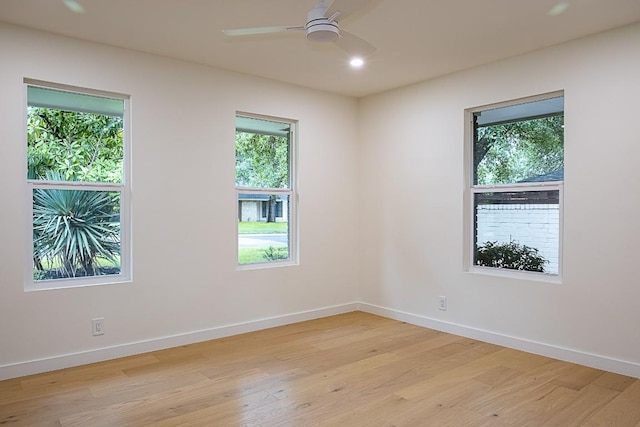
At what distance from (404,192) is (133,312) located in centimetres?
289

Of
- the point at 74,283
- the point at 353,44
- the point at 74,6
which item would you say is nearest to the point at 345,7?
the point at 353,44

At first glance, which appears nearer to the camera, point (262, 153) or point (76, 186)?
point (76, 186)

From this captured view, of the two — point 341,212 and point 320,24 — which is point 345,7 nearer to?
point 320,24

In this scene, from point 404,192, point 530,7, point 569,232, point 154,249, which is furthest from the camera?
point 404,192

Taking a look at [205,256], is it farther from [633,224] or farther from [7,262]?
[633,224]

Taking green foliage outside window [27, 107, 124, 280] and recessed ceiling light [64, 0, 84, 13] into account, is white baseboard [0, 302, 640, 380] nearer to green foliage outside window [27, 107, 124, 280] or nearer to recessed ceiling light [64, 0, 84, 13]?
green foliage outside window [27, 107, 124, 280]

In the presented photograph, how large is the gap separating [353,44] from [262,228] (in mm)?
2304

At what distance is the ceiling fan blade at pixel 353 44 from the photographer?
2.75 m

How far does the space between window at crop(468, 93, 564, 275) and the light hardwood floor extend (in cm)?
86

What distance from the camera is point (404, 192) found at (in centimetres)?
488

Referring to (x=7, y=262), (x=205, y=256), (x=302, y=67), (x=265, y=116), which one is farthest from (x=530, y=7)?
(x=7, y=262)

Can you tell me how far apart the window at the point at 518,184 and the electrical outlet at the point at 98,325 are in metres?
3.29

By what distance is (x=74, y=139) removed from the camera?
11.8 feet

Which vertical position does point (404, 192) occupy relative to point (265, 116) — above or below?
below
